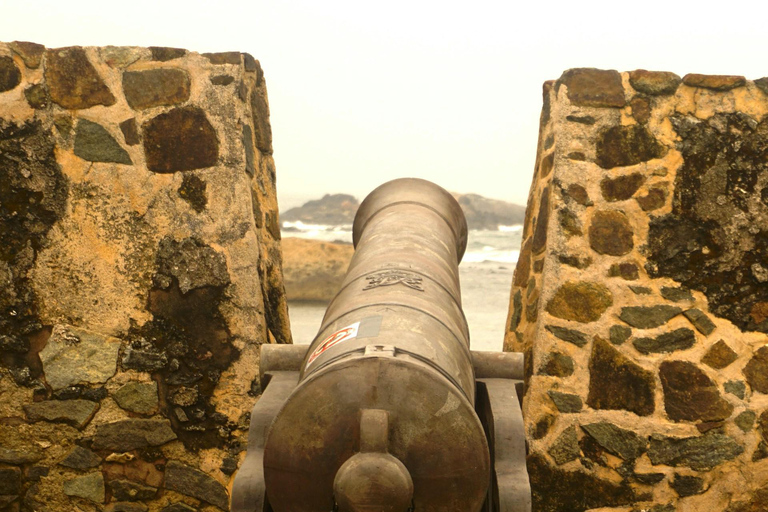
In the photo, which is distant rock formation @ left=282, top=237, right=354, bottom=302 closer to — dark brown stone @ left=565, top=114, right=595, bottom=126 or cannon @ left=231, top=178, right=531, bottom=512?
dark brown stone @ left=565, top=114, right=595, bottom=126

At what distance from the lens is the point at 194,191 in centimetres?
363

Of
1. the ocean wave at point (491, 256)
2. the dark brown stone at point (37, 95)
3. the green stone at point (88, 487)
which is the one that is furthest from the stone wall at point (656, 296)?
the ocean wave at point (491, 256)

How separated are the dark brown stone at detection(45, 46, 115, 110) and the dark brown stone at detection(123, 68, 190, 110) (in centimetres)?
13

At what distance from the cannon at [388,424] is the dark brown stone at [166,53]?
170cm

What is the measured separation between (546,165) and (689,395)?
1.33 metres

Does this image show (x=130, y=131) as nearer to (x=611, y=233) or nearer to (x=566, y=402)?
(x=611, y=233)

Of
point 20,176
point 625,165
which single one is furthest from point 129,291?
point 625,165

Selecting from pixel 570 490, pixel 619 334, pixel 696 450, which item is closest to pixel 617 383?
pixel 619 334

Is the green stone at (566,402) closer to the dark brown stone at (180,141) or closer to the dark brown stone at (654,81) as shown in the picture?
the dark brown stone at (654,81)

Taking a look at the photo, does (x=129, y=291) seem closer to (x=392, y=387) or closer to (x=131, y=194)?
(x=131, y=194)

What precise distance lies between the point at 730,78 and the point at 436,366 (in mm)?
2452

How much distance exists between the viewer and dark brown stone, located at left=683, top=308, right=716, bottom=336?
11.9ft

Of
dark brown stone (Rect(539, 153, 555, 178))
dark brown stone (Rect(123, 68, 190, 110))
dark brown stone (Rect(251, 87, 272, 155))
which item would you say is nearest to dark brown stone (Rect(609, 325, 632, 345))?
dark brown stone (Rect(539, 153, 555, 178))

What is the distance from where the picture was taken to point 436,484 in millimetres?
1878
